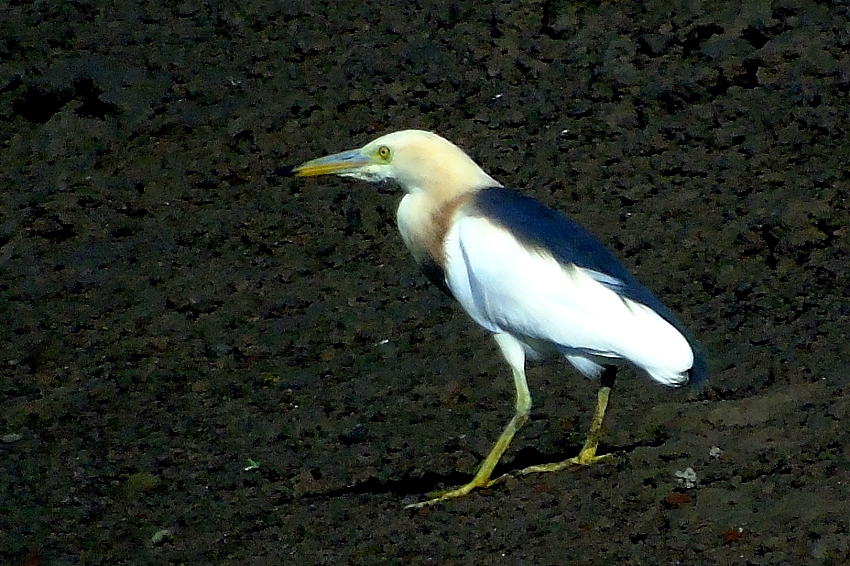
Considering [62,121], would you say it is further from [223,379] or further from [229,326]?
[223,379]

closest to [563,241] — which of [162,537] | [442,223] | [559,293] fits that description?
[559,293]

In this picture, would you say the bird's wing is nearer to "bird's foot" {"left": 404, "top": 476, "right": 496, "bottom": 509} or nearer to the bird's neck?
the bird's neck

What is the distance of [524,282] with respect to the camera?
13.7 ft

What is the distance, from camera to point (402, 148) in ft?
14.8

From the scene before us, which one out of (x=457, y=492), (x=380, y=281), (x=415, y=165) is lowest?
(x=380, y=281)

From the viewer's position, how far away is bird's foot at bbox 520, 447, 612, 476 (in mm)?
4281

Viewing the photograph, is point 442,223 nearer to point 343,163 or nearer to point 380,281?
point 343,163

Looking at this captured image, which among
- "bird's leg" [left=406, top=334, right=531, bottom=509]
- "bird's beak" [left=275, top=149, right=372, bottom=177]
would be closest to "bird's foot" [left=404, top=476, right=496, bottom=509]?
"bird's leg" [left=406, top=334, right=531, bottom=509]

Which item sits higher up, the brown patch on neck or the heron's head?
the heron's head

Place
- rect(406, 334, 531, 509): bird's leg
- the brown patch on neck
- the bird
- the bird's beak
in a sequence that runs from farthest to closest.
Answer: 1. the bird's beak
2. the brown patch on neck
3. rect(406, 334, 531, 509): bird's leg
4. the bird

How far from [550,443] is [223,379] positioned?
1589 mm

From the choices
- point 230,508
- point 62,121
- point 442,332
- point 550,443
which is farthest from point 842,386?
point 62,121

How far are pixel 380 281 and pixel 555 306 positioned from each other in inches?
82.0

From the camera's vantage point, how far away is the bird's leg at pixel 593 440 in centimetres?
429
